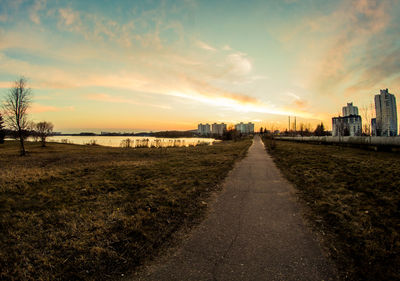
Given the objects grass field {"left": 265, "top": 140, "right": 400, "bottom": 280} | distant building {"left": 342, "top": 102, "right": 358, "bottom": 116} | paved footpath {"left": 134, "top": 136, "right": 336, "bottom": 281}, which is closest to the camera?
paved footpath {"left": 134, "top": 136, "right": 336, "bottom": 281}

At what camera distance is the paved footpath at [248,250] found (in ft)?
8.84

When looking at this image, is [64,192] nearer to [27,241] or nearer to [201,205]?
[27,241]

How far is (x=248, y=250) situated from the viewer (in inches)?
128

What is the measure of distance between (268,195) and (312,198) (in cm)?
142

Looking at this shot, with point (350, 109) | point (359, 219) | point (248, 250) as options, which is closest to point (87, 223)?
point (248, 250)

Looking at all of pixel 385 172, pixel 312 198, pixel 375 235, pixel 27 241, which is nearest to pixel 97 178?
pixel 27 241

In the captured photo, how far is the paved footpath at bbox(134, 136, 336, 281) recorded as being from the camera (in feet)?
8.84

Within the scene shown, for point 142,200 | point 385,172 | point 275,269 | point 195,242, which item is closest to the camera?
point 275,269

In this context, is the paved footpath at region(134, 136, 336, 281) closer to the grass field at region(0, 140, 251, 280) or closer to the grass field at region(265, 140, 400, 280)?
the grass field at region(265, 140, 400, 280)

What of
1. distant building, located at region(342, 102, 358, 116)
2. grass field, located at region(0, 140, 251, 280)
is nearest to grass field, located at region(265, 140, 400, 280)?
grass field, located at region(0, 140, 251, 280)

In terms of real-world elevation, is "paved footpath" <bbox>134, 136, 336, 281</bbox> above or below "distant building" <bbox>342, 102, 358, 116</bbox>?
below

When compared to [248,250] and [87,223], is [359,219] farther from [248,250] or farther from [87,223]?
[87,223]

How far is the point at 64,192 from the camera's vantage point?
690 centimetres

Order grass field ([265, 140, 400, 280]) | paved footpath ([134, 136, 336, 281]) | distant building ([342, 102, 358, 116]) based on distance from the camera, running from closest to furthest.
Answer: paved footpath ([134, 136, 336, 281]) < grass field ([265, 140, 400, 280]) < distant building ([342, 102, 358, 116])
